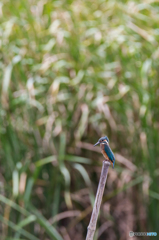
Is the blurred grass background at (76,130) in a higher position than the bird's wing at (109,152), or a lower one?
higher

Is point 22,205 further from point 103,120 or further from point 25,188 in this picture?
point 103,120

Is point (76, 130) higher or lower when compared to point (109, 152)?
higher

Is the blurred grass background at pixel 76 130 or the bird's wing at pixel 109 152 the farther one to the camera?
the blurred grass background at pixel 76 130

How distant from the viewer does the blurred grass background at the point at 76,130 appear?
1799mm

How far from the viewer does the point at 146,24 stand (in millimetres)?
2465

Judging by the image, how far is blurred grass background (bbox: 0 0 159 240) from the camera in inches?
70.8

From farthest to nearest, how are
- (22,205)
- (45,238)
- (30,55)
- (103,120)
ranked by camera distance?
1. (30,55)
2. (103,120)
3. (45,238)
4. (22,205)

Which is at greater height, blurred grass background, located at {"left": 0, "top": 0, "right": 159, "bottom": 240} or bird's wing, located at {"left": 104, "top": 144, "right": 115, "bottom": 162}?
blurred grass background, located at {"left": 0, "top": 0, "right": 159, "bottom": 240}

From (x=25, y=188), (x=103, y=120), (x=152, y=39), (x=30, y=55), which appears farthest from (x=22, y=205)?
(x=152, y=39)

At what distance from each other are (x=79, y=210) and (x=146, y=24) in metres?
1.47

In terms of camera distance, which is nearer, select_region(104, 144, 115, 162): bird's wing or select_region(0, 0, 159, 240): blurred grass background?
select_region(104, 144, 115, 162): bird's wing

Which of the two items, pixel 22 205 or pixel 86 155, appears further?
pixel 86 155

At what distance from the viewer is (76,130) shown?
2.02 metres

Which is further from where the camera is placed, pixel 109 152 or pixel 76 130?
pixel 76 130
